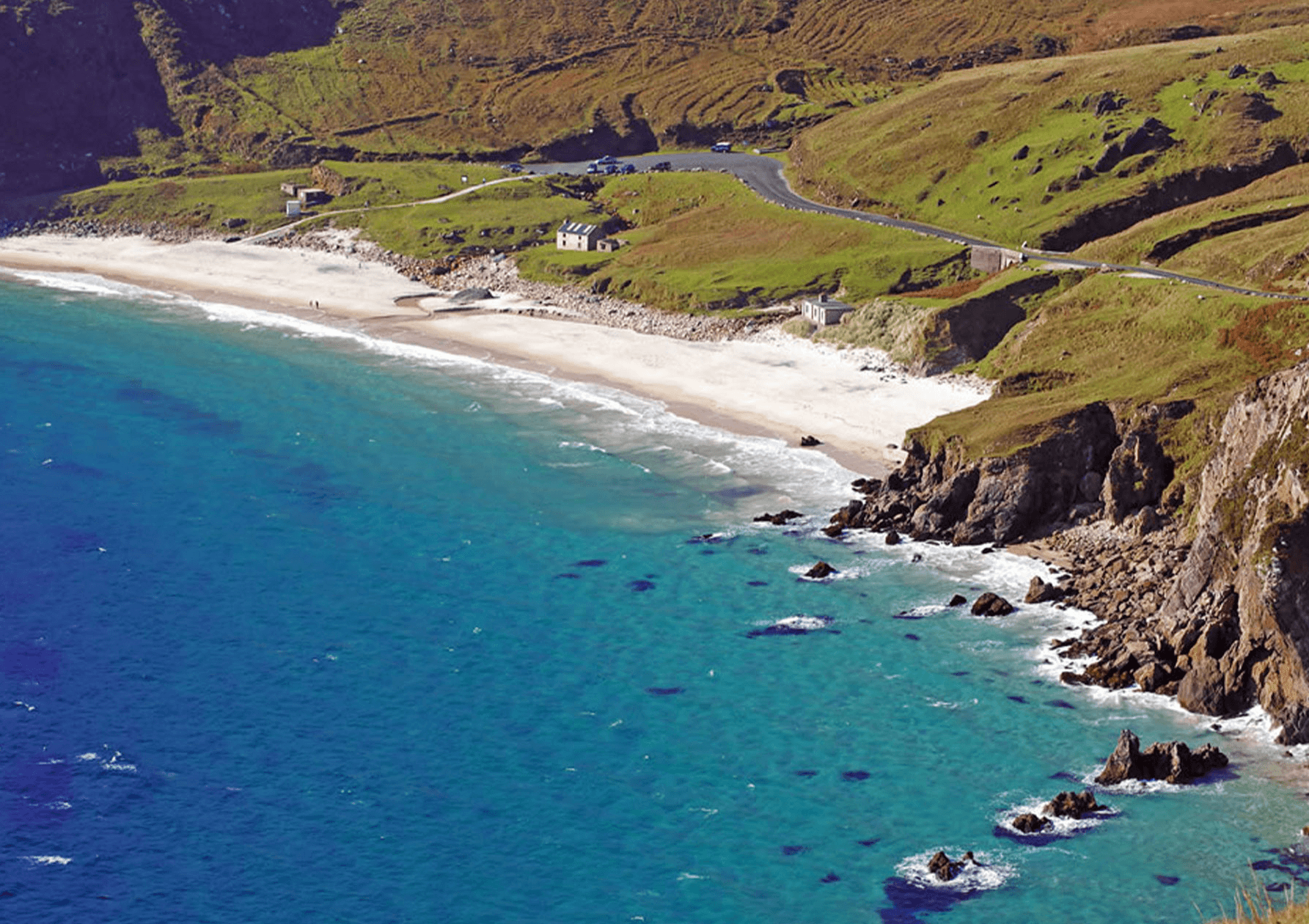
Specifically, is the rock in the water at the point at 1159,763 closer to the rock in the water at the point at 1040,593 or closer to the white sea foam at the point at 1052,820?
the white sea foam at the point at 1052,820

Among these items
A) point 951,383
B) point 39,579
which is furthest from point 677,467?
point 39,579

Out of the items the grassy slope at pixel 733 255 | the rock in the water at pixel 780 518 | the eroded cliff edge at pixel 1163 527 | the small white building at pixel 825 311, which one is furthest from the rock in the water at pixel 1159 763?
the grassy slope at pixel 733 255

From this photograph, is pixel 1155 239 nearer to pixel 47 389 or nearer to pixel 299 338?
pixel 299 338

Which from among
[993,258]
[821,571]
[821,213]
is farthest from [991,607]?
[821,213]

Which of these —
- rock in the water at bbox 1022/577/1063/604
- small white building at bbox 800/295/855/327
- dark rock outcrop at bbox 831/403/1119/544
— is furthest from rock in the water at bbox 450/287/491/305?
rock in the water at bbox 1022/577/1063/604

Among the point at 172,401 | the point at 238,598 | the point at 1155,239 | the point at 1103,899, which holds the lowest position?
the point at 1103,899

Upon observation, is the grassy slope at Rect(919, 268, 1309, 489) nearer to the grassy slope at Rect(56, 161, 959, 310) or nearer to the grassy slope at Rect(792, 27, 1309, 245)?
the grassy slope at Rect(56, 161, 959, 310)

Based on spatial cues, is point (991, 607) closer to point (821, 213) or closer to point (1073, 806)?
point (1073, 806)
